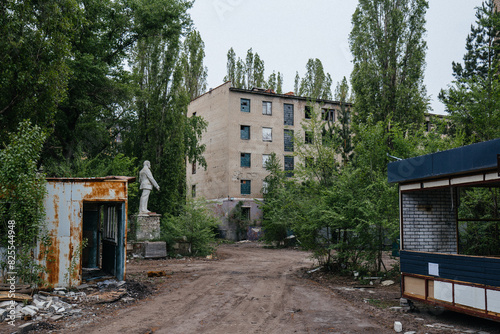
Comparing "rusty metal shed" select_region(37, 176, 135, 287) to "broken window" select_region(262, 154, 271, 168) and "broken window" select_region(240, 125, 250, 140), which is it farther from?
"broken window" select_region(262, 154, 271, 168)

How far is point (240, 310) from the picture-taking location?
9297mm

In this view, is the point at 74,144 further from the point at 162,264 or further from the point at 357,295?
the point at 357,295

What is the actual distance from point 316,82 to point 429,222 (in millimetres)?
44225

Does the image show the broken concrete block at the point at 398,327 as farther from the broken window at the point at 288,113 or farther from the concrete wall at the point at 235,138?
the broken window at the point at 288,113

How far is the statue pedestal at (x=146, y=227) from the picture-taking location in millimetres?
20844

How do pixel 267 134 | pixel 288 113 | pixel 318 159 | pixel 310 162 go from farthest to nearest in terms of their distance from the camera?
pixel 288 113
pixel 267 134
pixel 310 162
pixel 318 159

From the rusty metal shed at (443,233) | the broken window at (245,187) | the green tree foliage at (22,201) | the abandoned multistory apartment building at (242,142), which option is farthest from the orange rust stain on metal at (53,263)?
the broken window at (245,187)

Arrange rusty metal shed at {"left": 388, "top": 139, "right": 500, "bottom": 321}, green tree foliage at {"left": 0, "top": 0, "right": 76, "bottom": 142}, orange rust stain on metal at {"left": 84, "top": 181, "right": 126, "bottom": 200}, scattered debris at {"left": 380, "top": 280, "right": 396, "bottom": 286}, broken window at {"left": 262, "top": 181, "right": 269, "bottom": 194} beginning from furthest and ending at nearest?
1. broken window at {"left": 262, "top": 181, "right": 269, "bottom": 194}
2. green tree foliage at {"left": 0, "top": 0, "right": 76, "bottom": 142}
3. scattered debris at {"left": 380, "top": 280, "right": 396, "bottom": 286}
4. orange rust stain on metal at {"left": 84, "top": 181, "right": 126, "bottom": 200}
5. rusty metal shed at {"left": 388, "top": 139, "right": 500, "bottom": 321}

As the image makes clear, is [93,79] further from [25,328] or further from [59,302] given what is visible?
[25,328]

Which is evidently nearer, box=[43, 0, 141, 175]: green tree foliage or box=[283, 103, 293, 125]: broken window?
box=[43, 0, 141, 175]: green tree foliage

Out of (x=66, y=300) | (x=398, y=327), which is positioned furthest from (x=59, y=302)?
(x=398, y=327)

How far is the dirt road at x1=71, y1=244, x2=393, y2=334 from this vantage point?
25.5 ft

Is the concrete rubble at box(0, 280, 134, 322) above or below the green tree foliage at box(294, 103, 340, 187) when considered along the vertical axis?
below

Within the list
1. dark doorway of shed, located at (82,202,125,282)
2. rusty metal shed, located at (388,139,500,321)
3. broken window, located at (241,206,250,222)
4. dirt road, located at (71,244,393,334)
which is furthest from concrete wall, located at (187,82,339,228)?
rusty metal shed, located at (388,139,500,321)
